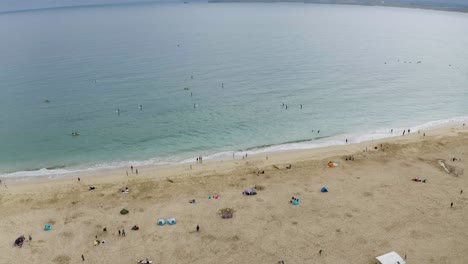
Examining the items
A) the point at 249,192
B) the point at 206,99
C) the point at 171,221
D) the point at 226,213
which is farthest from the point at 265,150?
the point at 206,99

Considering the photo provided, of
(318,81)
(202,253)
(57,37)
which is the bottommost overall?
(202,253)

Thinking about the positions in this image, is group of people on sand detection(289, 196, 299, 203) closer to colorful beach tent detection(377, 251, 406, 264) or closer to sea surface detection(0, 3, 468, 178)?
colorful beach tent detection(377, 251, 406, 264)

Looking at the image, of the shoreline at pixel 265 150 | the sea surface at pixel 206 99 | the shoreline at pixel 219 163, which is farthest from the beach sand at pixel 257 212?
the sea surface at pixel 206 99

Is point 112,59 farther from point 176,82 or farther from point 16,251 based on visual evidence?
point 16,251

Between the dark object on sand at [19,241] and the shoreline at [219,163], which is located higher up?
the shoreline at [219,163]

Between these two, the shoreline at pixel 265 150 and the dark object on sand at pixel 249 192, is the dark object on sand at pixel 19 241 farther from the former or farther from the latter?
the dark object on sand at pixel 249 192

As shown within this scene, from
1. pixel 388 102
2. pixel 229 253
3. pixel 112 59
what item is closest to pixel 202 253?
pixel 229 253
